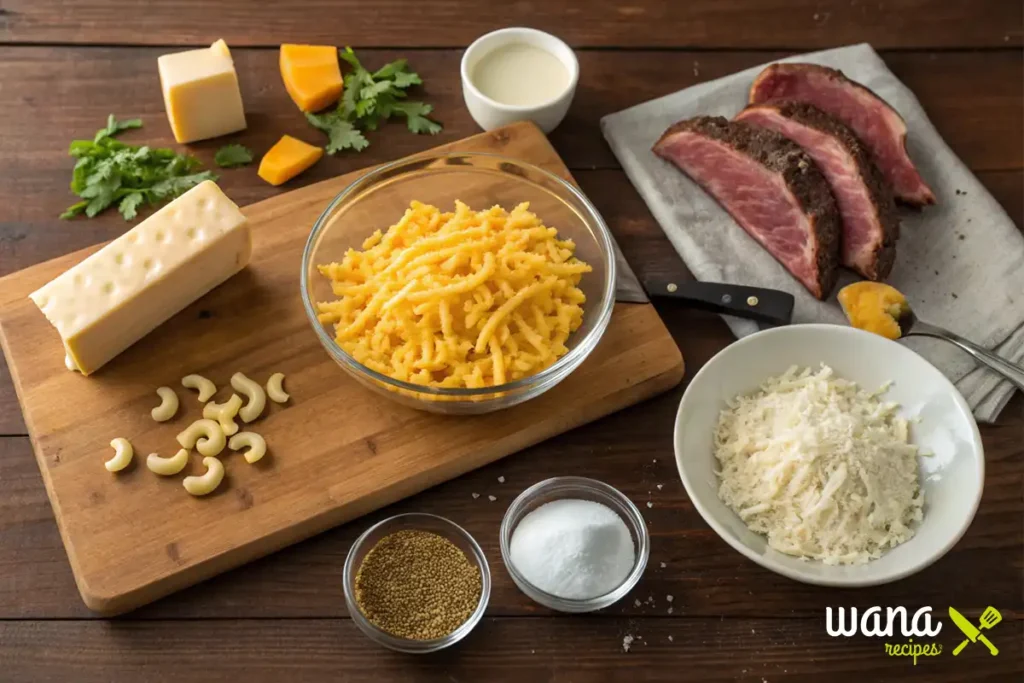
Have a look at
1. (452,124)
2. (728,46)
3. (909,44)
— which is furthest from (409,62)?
(909,44)

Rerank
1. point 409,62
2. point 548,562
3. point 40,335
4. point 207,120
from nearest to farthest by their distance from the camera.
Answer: point 548,562 → point 40,335 → point 207,120 → point 409,62

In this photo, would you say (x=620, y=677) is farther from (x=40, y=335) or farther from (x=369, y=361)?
(x=40, y=335)

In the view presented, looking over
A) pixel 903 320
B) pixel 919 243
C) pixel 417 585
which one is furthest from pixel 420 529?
pixel 919 243

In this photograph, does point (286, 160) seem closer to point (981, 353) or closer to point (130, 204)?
point (130, 204)

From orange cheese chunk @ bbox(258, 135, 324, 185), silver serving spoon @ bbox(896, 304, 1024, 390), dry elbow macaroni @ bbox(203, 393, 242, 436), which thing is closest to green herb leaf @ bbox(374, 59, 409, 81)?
orange cheese chunk @ bbox(258, 135, 324, 185)

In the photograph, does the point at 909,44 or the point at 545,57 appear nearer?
the point at 545,57
